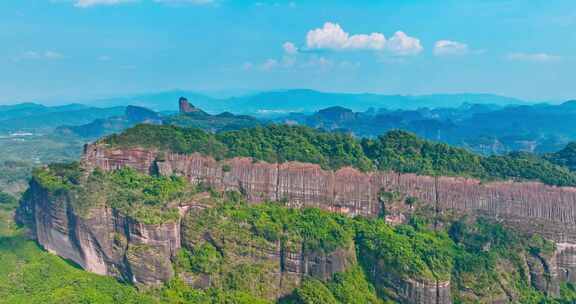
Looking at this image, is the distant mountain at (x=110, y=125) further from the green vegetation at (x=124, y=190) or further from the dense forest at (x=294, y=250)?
the dense forest at (x=294, y=250)

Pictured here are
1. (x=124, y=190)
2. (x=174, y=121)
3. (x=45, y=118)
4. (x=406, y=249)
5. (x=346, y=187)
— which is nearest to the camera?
(x=406, y=249)

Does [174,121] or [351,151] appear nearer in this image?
[351,151]

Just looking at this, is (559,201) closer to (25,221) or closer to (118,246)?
(118,246)

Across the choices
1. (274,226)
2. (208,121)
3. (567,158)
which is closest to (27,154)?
(208,121)

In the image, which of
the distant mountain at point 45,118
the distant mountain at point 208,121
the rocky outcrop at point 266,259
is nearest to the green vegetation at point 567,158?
the rocky outcrop at point 266,259

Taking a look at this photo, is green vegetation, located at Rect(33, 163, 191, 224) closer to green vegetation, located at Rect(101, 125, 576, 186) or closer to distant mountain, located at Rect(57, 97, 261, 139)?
green vegetation, located at Rect(101, 125, 576, 186)

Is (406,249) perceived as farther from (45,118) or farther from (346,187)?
(45,118)
